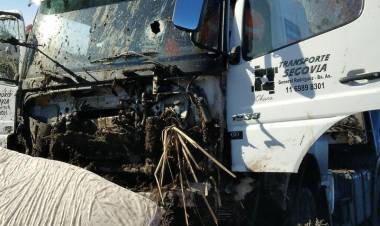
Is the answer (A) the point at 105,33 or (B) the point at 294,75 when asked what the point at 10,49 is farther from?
(B) the point at 294,75

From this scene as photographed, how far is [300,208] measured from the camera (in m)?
4.50

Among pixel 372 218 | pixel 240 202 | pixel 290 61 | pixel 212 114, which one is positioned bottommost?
pixel 372 218

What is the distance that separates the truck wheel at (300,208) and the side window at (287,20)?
1.19 meters

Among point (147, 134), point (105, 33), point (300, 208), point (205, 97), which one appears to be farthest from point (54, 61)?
point (300, 208)

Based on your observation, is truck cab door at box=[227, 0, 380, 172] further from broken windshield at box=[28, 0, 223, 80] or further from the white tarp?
the white tarp

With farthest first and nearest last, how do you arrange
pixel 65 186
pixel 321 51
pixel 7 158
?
pixel 321 51 → pixel 7 158 → pixel 65 186

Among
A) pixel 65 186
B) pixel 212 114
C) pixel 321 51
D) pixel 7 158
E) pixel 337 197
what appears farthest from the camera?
pixel 337 197

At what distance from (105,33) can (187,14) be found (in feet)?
3.65

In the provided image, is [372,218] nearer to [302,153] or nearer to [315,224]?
[315,224]

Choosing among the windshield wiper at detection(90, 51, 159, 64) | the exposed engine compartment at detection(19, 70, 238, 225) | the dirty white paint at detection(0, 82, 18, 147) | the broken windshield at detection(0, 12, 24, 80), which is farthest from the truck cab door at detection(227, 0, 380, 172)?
the broken windshield at detection(0, 12, 24, 80)

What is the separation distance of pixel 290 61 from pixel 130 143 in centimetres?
133

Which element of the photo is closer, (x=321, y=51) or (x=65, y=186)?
(x=65, y=186)

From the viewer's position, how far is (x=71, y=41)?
470cm

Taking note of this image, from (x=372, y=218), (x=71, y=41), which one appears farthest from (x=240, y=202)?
(x=372, y=218)
